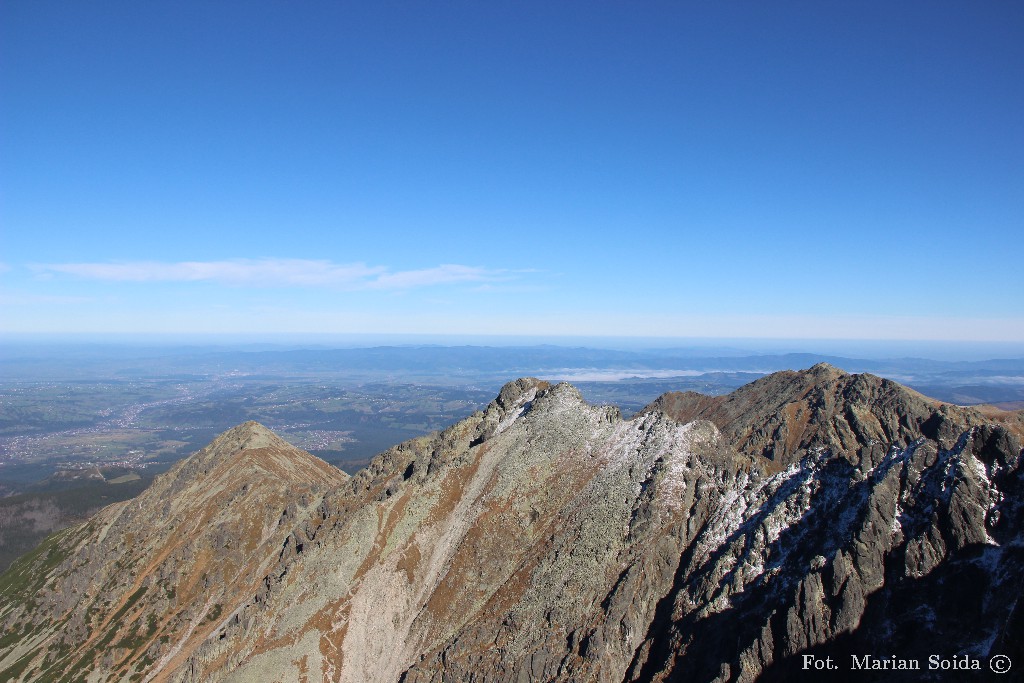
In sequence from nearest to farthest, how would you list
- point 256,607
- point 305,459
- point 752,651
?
point 752,651, point 256,607, point 305,459

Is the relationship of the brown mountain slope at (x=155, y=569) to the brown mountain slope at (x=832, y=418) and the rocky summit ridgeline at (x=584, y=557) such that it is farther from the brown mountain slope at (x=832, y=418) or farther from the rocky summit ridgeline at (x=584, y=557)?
the brown mountain slope at (x=832, y=418)

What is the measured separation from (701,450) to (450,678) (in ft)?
171

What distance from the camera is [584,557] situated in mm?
83312

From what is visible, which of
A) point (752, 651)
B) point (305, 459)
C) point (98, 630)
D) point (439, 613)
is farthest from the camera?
point (305, 459)

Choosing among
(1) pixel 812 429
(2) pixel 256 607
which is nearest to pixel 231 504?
(2) pixel 256 607

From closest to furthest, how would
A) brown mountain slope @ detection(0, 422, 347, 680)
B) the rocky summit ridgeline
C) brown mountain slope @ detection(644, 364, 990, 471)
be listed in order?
the rocky summit ridgeline → brown mountain slope @ detection(644, 364, 990, 471) → brown mountain slope @ detection(0, 422, 347, 680)

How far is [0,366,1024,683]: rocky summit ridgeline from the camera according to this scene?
58.5m

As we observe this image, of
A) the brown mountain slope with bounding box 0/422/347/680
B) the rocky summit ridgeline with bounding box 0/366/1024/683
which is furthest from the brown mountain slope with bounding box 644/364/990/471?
the brown mountain slope with bounding box 0/422/347/680

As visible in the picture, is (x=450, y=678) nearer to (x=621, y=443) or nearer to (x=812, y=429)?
(x=621, y=443)

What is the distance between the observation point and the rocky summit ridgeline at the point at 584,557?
5850cm

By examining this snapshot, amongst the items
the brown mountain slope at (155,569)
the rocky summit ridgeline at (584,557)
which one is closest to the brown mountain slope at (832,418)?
the rocky summit ridgeline at (584,557)

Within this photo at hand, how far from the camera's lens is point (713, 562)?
74.2 meters

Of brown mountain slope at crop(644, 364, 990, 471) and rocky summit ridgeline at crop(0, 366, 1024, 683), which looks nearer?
rocky summit ridgeline at crop(0, 366, 1024, 683)

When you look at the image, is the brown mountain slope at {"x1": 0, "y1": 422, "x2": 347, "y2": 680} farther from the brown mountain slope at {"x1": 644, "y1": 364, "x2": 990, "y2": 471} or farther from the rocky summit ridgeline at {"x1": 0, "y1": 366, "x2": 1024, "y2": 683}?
the brown mountain slope at {"x1": 644, "y1": 364, "x2": 990, "y2": 471}
